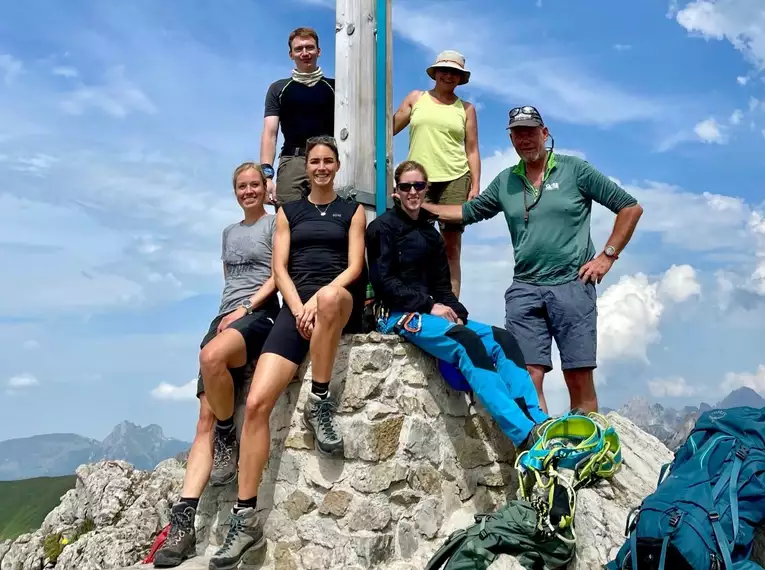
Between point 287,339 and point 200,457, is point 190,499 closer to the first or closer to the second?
point 200,457

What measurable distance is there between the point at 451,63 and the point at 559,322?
8.53 ft

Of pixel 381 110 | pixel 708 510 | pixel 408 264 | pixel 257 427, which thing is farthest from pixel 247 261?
Result: pixel 708 510

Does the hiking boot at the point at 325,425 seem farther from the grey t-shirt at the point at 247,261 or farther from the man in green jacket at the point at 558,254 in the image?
the man in green jacket at the point at 558,254

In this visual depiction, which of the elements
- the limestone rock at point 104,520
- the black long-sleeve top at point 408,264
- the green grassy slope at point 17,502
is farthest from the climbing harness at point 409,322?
the green grassy slope at point 17,502

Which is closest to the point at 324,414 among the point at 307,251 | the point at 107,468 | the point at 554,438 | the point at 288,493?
the point at 288,493

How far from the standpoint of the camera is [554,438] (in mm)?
4715

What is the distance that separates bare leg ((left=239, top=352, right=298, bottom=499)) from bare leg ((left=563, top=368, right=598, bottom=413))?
7.62 ft

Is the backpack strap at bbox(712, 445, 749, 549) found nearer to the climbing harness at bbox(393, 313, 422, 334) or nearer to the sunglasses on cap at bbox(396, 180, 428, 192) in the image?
the climbing harness at bbox(393, 313, 422, 334)

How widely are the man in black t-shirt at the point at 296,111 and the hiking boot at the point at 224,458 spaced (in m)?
2.09

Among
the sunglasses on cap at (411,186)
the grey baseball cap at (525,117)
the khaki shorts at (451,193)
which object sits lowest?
the sunglasses on cap at (411,186)

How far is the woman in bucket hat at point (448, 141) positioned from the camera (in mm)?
6383

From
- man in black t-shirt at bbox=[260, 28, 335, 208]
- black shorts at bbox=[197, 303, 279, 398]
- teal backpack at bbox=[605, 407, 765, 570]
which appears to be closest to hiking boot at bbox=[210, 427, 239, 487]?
black shorts at bbox=[197, 303, 279, 398]

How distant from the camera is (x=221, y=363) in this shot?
512 cm

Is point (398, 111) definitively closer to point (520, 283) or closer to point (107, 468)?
point (520, 283)
